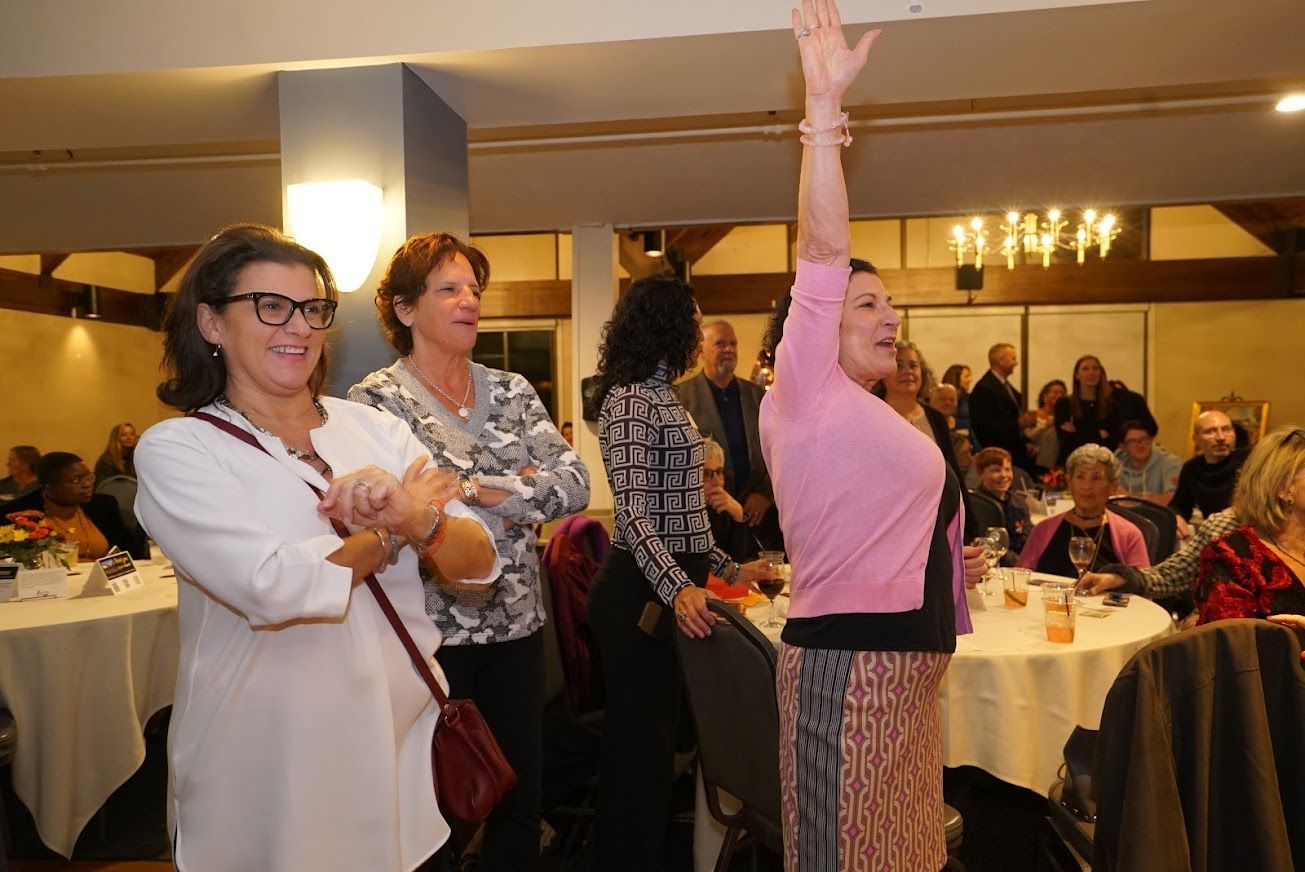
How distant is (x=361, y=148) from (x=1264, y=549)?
326 centimetres

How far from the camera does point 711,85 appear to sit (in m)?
3.93

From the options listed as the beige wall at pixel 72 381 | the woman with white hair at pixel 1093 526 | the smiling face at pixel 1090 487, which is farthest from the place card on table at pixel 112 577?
the beige wall at pixel 72 381

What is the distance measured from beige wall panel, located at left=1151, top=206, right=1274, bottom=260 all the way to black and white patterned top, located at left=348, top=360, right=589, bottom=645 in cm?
1180

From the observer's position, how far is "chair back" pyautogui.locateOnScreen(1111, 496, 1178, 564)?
4586mm

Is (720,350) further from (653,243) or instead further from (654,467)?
(653,243)

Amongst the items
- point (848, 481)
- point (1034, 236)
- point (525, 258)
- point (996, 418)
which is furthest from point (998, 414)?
point (848, 481)

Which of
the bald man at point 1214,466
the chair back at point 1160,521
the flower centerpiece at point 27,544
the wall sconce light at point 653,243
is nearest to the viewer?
the flower centerpiece at point 27,544

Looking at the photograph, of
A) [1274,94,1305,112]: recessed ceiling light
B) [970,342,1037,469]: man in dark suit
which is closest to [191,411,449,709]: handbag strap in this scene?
[1274,94,1305,112]: recessed ceiling light

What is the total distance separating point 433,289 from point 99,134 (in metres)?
3.13

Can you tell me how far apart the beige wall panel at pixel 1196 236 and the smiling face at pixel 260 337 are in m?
12.6

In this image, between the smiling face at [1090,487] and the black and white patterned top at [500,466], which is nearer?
the black and white patterned top at [500,466]

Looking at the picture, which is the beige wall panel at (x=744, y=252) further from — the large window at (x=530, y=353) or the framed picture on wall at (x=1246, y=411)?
the framed picture on wall at (x=1246, y=411)

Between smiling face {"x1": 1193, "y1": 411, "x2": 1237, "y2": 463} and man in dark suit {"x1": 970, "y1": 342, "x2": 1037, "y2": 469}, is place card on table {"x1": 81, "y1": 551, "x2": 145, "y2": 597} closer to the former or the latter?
smiling face {"x1": 1193, "y1": 411, "x2": 1237, "y2": 463}

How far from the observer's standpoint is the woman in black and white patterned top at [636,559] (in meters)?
2.65
